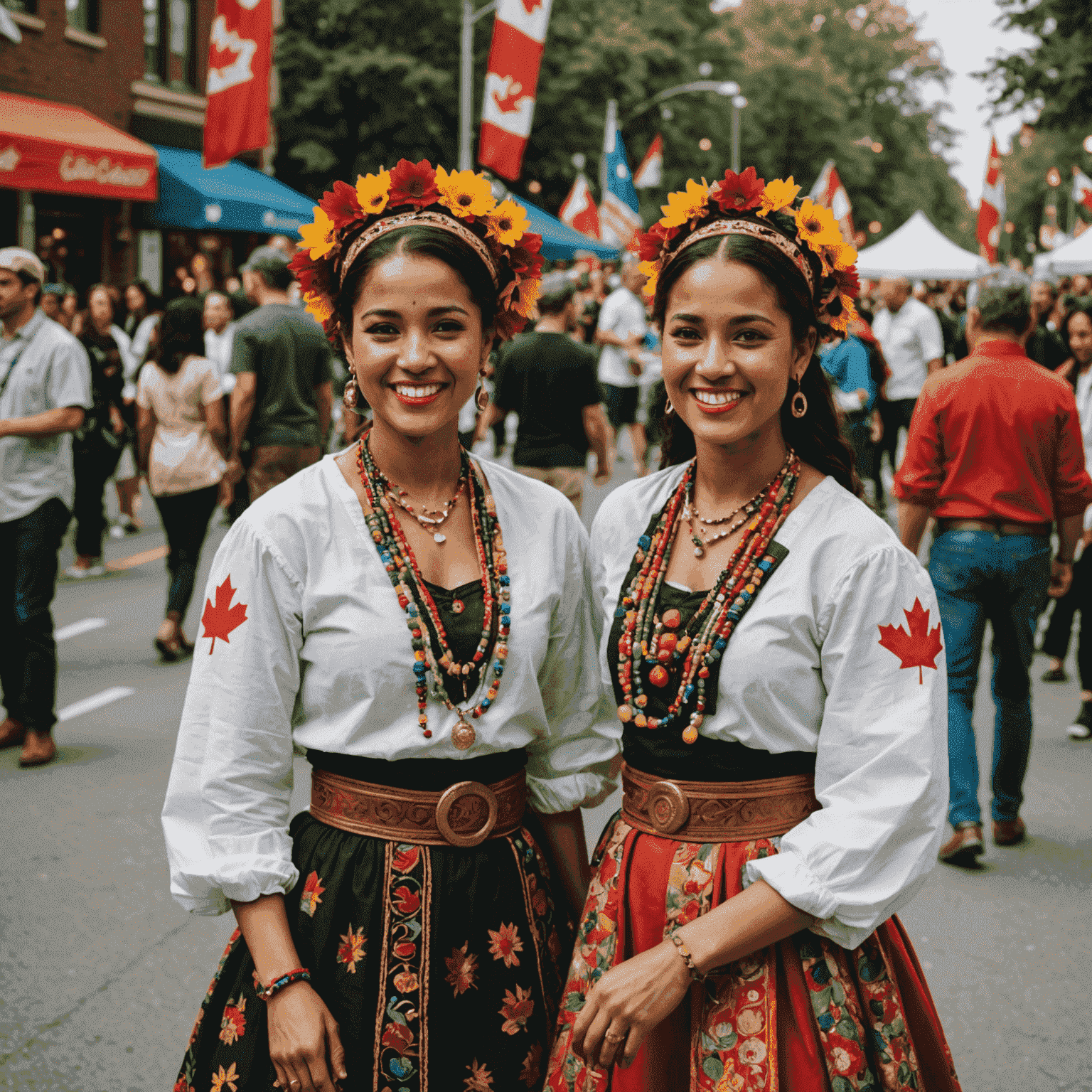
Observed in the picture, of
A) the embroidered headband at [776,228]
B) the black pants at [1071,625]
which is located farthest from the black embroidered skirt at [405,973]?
the black pants at [1071,625]

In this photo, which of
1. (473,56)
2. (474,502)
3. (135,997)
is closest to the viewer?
(474,502)

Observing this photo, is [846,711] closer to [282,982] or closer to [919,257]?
[282,982]

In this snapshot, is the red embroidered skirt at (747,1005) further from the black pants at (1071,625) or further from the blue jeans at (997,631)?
the black pants at (1071,625)

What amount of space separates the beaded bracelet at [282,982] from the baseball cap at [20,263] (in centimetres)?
462

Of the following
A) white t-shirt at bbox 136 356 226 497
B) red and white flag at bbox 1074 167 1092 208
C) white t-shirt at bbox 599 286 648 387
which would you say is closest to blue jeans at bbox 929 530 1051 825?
white t-shirt at bbox 136 356 226 497

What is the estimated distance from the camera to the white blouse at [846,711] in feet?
6.57

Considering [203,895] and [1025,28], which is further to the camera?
[1025,28]

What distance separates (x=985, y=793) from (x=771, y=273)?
4198 millimetres

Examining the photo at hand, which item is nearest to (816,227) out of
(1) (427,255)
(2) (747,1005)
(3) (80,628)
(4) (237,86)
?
(1) (427,255)

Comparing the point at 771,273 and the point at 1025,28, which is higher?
the point at 1025,28

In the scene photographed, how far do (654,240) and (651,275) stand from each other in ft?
0.22

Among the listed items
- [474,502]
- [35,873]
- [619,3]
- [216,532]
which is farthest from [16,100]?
[619,3]

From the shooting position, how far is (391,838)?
222 centimetres

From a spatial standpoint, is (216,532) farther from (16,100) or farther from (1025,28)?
(1025,28)
